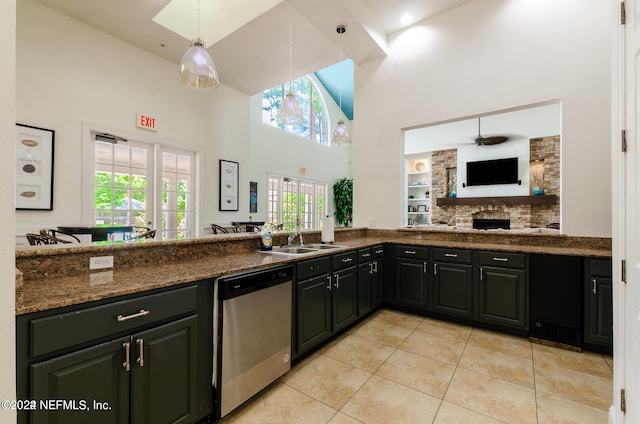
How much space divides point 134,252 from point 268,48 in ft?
12.5

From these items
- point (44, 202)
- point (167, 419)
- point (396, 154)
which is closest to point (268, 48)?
point (396, 154)

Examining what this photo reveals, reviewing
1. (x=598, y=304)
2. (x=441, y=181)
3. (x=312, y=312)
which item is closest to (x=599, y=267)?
(x=598, y=304)

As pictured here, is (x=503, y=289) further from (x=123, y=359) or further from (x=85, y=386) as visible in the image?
(x=85, y=386)

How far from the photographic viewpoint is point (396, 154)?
4.09m

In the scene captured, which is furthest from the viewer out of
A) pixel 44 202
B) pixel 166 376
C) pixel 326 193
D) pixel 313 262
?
pixel 326 193

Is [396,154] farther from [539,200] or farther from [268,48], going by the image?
[539,200]

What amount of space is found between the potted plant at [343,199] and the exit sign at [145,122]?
216 inches

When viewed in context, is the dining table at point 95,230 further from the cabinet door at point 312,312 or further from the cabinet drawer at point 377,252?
the cabinet drawer at point 377,252

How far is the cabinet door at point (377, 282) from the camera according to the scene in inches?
130

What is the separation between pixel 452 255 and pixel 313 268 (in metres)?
1.67

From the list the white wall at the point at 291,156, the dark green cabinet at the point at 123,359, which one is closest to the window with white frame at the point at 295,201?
the white wall at the point at 291,156

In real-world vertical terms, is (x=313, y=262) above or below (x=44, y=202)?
below

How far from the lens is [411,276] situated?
3.38m

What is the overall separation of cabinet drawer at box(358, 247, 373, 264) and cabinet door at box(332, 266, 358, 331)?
0.16 meters
